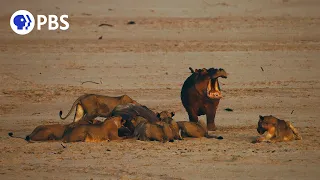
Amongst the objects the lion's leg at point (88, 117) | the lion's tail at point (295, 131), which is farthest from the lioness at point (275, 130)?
the lion's leg at point (88, 117)

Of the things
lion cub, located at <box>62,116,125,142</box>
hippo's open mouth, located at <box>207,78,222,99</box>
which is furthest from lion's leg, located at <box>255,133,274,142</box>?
lion cub, located at <box>62,116,125,142</box>

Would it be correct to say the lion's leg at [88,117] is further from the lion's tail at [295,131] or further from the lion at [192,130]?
the lion's tail at [295,131]

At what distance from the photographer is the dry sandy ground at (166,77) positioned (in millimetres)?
12836

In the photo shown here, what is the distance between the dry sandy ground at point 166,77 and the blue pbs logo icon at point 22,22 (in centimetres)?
22

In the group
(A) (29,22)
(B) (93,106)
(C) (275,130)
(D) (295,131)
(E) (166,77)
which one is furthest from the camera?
(A) (29,22)

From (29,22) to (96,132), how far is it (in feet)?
37.1

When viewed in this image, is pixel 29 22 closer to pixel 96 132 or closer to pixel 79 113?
pixel 79 113

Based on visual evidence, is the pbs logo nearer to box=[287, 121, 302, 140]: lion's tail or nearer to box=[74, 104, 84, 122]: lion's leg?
box=[74, 104, 84, 122]: lion's leg

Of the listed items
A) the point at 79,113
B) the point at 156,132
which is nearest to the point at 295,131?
the point at 156,132

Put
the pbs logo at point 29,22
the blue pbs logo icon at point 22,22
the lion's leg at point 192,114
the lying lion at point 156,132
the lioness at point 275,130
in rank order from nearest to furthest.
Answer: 1. the lioness at point 275,130
2. the lying lion at point 156,132
3. the lion's leg at point 192,114
4. the blue pbs logo icon at point 22,22
5. the pbs logo at point 29,22

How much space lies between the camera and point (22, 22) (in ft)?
81.5

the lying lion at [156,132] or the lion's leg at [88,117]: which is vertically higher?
the lion's leg at [88,117]

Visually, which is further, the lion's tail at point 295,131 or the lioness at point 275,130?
the lion's tail at point 295,131

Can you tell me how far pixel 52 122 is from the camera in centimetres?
1588
